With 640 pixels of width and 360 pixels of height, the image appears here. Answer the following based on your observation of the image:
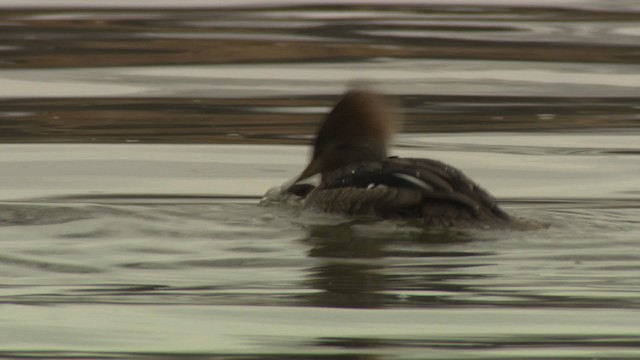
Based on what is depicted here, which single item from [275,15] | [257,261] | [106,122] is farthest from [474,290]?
[275,15]

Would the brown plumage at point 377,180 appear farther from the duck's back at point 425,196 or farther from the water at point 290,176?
the water at point 290,176

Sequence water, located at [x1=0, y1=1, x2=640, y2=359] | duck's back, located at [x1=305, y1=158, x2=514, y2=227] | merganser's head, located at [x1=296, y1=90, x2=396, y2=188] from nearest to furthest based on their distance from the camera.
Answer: water, located at [x1=0, y1=1, x2=640, y2=359]
duck's back, located at [x1=305, y1=158, x2=514, y2=227]
merganser's head, located at [x1=296, y1=90, x2=396, y2=188]

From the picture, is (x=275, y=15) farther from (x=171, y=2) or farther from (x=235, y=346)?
(x=235, y=346)

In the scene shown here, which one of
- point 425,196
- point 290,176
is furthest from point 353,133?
point 425,196

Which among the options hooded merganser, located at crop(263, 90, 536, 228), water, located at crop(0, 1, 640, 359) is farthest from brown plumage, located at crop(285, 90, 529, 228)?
water, located at crop(0, 1, 640, 359)

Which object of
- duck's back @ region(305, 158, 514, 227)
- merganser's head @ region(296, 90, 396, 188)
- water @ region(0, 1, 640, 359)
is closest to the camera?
water @ region(0, 1, 640, 359)

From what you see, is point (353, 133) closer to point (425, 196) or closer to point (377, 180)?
point (377, 180)

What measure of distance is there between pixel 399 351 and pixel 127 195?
195 inches

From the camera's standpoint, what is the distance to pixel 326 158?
485 inches

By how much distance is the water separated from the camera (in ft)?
26.0

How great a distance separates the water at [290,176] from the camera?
312 inches

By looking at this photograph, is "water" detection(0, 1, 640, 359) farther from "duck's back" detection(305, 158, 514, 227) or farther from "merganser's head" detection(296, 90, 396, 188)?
"merganser's head" detection(296, 90, 396, 188)

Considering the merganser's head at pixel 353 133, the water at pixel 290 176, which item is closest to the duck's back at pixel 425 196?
the water at pixel 290 176

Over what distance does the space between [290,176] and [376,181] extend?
2.24 meters
